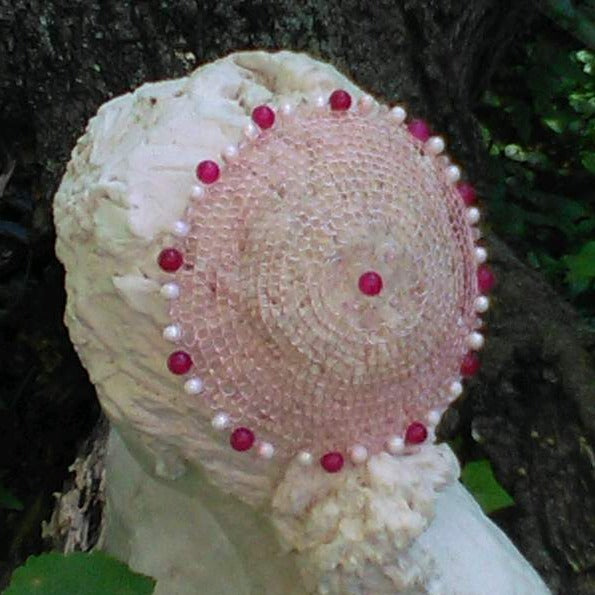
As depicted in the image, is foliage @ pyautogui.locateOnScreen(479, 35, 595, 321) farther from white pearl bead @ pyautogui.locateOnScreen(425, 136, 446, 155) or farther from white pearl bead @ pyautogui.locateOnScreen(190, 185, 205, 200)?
white pearl bead @ pyautogui.locateOnScreen(190, 185, 205, 200)

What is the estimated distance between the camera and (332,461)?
1017 mm

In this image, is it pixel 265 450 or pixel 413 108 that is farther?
pixel 413 108

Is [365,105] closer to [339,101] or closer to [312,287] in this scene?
[339,101]

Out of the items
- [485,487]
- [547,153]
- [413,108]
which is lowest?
[547,153]

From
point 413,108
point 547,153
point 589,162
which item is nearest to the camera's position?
point 413,108

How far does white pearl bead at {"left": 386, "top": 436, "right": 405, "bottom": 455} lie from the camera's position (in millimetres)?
1038

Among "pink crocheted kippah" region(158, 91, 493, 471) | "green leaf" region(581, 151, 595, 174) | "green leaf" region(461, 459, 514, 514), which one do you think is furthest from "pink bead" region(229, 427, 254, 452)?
"green leaf" region(581, 151, 595, 174)

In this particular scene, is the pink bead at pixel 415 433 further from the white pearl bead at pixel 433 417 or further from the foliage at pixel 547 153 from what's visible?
the foliage at pixel 547 153

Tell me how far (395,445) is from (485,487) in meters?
0.71

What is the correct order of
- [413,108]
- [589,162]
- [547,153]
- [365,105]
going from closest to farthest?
[365,105]
[413,108]
[589,162]
[547,153]

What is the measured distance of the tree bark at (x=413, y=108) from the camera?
1.67 m

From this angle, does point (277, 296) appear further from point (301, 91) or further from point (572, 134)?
point (572, 134)

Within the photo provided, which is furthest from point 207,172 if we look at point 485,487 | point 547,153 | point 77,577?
point 547,153

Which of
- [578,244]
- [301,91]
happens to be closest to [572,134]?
[578,244]
